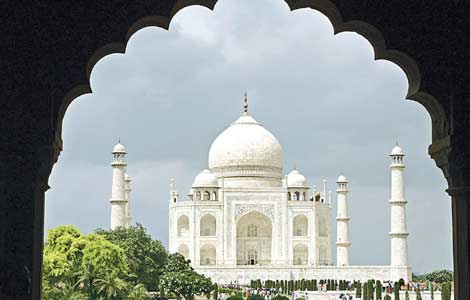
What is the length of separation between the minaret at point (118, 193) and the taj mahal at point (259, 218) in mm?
38

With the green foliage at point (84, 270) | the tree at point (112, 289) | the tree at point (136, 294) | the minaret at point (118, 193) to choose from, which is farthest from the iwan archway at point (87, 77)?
the minaret at point (118, 193)

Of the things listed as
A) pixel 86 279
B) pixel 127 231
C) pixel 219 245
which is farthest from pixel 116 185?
pixel 86 279

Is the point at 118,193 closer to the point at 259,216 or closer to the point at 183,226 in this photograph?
the point at 183,226

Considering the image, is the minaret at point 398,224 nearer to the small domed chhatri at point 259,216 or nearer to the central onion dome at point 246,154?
the small domed chhatri at point 259,216

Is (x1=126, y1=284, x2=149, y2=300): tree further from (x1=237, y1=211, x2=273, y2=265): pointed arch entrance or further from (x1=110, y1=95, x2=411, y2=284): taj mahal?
(x1=237, y1=211, x2=273, y2=265): pointed arch entrance

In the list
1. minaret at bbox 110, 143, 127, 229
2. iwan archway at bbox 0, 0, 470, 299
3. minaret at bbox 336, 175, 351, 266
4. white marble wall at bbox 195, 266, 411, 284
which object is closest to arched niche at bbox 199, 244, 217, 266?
white marble wall at bbox 195, 266, 411, 284

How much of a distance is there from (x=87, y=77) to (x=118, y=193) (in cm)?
3089

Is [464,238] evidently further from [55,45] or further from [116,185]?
[116,185]

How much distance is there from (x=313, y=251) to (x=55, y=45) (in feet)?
110

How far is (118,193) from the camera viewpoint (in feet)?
113

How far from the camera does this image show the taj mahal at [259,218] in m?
34.4

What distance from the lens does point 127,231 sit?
89.4 ft

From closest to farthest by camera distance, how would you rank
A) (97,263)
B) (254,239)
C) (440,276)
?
1. (97,263)
2. (440,276)
3. (254,239)

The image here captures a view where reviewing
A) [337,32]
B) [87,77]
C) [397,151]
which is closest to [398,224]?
[397,151]
